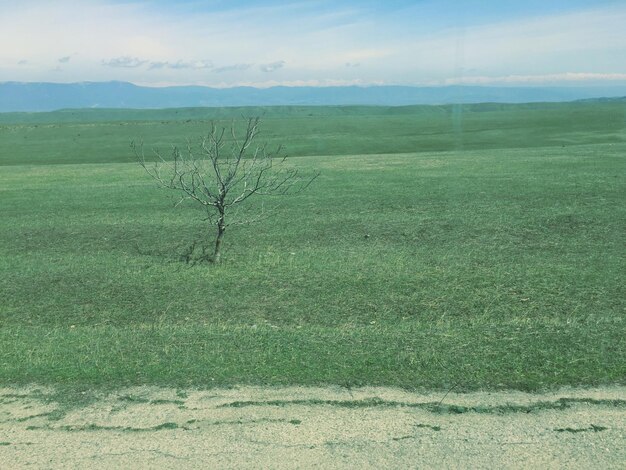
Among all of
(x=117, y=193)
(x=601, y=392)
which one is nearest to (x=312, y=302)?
(x=601, y=392)

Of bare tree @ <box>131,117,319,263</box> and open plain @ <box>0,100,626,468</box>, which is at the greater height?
bare tree @ <box>131,117,319,263</box>

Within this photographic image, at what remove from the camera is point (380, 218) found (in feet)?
61.2

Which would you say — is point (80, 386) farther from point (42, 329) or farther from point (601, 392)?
point (601, 392)

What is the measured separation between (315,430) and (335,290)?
582 centimetres

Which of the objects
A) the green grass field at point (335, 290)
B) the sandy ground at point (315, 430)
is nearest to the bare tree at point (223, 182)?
the green grass field at point (335, 290)

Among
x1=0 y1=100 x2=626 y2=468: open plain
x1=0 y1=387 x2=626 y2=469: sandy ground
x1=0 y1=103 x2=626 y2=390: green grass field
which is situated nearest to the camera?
x1=0 y1=387 x2=626 y2=469: sandy ground

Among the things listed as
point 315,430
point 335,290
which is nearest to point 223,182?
point 335,290

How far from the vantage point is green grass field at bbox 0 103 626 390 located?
296 inches

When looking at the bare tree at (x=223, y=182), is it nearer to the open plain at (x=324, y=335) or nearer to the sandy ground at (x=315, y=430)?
the open plain at (x=324, y=335)

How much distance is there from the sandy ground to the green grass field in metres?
0.42

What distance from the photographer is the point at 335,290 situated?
37.9 feet

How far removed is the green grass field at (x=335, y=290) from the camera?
296 inches

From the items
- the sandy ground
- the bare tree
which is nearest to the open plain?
the sandy ground

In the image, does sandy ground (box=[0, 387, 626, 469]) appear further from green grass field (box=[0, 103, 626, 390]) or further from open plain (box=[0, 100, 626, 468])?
green grass field (box=[0, 103, 626, 390])
